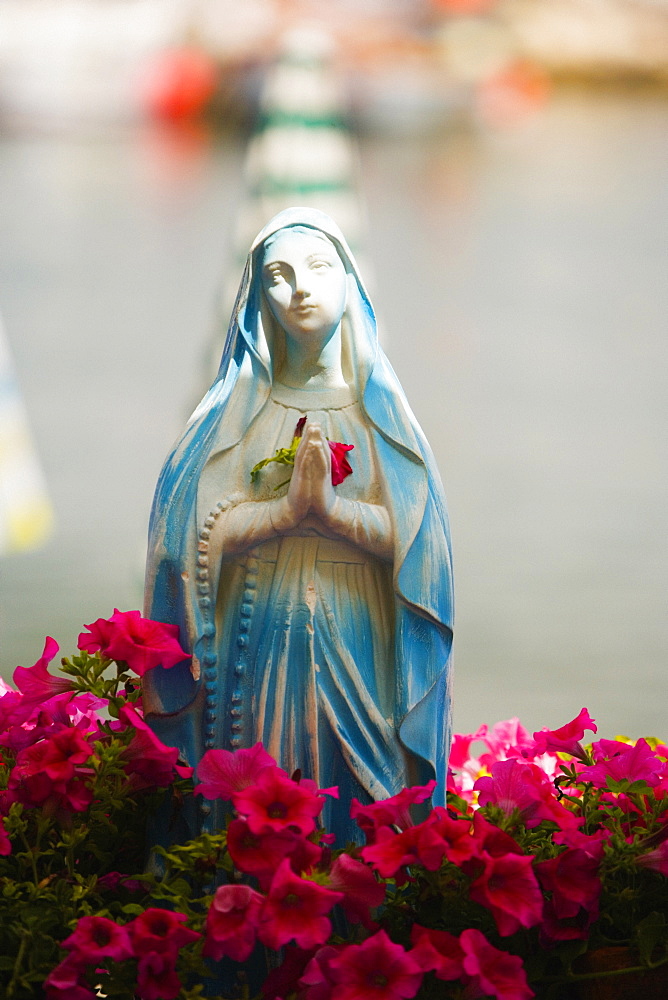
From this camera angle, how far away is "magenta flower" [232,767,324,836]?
143cm

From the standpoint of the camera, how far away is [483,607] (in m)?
4.82

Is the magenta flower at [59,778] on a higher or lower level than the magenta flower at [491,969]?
higher

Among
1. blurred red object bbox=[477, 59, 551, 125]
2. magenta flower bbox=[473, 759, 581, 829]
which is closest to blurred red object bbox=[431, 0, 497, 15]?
blurred red object bbox=[477, 59, 551, 125]

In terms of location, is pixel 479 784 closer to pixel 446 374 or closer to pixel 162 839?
pixel 162 839

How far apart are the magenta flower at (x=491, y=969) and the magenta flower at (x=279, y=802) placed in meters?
0.21

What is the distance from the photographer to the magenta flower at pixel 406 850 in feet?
4.63

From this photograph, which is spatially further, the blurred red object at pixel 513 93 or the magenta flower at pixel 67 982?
the blurred red object at pixel 513 93

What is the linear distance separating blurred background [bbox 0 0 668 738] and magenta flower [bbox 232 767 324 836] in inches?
127

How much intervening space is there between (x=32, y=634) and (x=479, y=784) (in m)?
3.19

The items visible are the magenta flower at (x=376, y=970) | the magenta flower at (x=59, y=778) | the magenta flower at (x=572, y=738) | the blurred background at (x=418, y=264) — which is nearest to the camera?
the magenta flower at (x=376, y=970)

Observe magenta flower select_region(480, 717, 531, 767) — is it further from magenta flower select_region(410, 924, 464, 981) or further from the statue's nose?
the statue's nose

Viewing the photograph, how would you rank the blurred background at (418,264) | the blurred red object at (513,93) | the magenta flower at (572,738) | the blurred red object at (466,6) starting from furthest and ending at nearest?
the blurred red object at (513,93), the blurred red object at (466,6), the blurred background at (418,264), the magenta flower at (572,738)

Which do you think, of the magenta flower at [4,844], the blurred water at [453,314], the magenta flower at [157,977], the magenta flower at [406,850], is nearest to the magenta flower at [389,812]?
the magenta flower at [406,850]

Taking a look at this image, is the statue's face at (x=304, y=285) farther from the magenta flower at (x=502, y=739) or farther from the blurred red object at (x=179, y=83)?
the blurred red object at (x=179, y=83)
